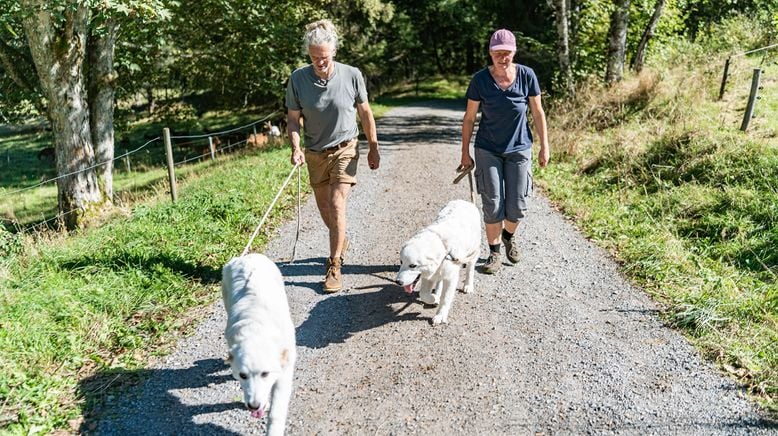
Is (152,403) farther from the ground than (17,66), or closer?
closer

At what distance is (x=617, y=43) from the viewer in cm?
1279

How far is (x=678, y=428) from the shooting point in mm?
3264

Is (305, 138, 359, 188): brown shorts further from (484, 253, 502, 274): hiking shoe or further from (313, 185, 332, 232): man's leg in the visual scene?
(484, 253, 502, 274): hiking shoe

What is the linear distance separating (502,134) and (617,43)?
9563 mm

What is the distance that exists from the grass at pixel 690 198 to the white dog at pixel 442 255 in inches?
70.8

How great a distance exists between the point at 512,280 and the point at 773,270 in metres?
2.45

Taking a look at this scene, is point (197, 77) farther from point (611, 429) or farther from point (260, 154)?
point (611, 429)

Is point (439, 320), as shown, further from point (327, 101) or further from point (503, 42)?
point (503, 42)

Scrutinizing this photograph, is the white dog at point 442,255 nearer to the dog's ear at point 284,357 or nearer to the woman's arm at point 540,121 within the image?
the woman's arm at point 540,121

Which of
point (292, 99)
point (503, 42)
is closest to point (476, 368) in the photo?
point (503, 42)

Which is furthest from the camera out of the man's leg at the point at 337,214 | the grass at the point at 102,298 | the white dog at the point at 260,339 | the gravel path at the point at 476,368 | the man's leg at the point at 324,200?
the man's leg at the point at 324,200

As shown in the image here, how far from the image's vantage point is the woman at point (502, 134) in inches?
191

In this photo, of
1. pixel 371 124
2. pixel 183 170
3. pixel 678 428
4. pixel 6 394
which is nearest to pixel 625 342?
pixel 678 428

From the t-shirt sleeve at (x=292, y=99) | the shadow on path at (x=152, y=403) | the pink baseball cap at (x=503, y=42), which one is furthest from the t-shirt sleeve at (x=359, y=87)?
the shadow on path at (x=152, y=403)
